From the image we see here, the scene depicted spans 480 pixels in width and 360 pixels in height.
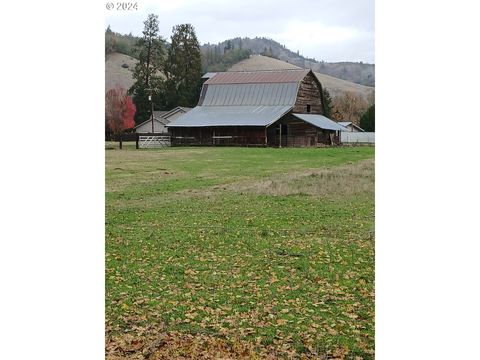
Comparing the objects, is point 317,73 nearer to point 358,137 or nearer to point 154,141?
point 358,137

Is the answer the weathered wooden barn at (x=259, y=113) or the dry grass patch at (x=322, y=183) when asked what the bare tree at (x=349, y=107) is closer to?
the weathered wooden barn at (x=259, y=113)

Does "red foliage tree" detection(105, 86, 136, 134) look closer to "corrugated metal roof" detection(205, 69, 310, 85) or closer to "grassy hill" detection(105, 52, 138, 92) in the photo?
"grassy hill" detection(105, 52, 138, 92)

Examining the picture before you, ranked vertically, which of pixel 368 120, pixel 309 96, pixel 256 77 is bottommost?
pixel 368 120

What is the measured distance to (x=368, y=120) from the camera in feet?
15.8

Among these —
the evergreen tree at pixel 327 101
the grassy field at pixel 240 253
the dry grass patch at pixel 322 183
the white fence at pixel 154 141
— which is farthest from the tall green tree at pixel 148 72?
the evergreen tree at pixel 327 101

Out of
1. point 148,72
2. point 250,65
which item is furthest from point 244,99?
point 148,72

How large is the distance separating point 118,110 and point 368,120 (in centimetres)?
195

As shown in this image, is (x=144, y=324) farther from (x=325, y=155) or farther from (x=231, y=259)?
(x=325, y=155)

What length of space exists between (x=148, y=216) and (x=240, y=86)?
130 cm

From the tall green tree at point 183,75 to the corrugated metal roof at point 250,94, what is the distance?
105 millimetres

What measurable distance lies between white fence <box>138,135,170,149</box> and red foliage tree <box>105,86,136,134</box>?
0.19 meters

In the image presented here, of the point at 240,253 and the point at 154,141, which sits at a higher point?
the point at 154,141

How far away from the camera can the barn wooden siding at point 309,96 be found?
5.17 m

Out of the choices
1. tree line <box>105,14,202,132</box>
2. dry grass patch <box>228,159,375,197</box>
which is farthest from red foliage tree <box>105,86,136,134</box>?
dry grass patch <box>228,159,375,197</box>
